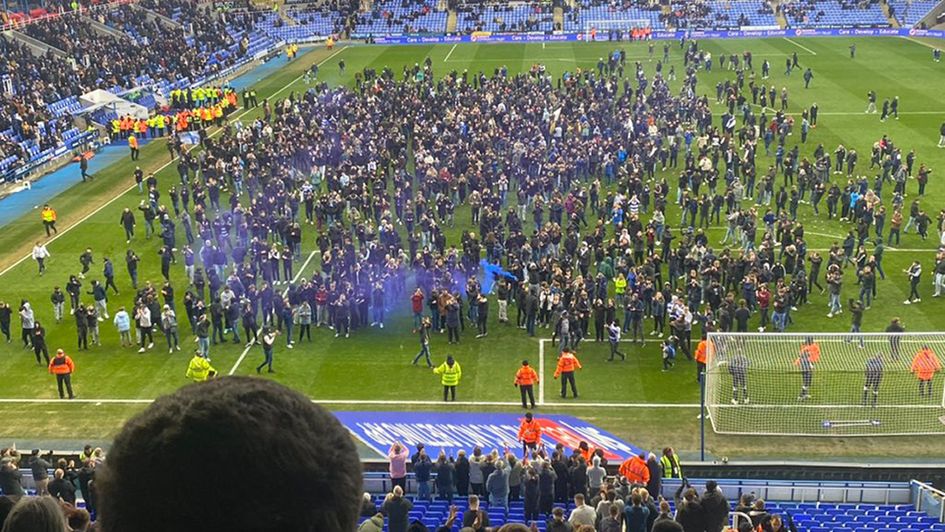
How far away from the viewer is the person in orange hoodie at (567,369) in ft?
69.7

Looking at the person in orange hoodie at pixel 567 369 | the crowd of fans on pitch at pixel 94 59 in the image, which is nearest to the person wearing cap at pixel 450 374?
the person in orange hoodie at pixel 567 369

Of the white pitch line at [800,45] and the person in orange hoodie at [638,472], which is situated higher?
the white pitch line at [800,45]

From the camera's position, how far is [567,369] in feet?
69.7

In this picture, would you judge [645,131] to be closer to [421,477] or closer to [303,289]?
[303,289]

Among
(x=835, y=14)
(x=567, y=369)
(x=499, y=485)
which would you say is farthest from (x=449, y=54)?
(x=499, y=485)

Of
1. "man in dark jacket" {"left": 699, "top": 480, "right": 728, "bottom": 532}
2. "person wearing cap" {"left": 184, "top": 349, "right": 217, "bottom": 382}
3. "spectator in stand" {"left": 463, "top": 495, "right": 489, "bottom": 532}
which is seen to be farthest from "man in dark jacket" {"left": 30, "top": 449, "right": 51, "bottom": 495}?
"man in dark jacket" {"left": 699, "top": 480, "right": 728, "bottom": 532}

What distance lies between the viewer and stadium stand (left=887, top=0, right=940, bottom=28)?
75750 millimetres

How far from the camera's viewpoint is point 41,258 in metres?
29.8

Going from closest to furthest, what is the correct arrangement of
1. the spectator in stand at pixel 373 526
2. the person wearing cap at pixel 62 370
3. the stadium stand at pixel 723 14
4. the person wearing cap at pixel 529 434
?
the spectator in stand at pixel 373 526 → the person wearing cap at pixel 529 434 → the person wearing cap at pixel 62 370 → the stadium stand at pixel 723 14

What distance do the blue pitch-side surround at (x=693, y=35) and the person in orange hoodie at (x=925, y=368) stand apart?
190 feet

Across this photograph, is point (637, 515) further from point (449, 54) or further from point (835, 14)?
point (835, 14)

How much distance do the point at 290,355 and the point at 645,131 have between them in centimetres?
Result: 2143

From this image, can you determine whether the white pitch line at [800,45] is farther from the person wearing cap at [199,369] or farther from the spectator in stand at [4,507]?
the spectator in stand at [4,507]

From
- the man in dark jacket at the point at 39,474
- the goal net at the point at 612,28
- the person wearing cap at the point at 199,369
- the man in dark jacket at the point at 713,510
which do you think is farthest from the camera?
the goal net at the point at 612,28
